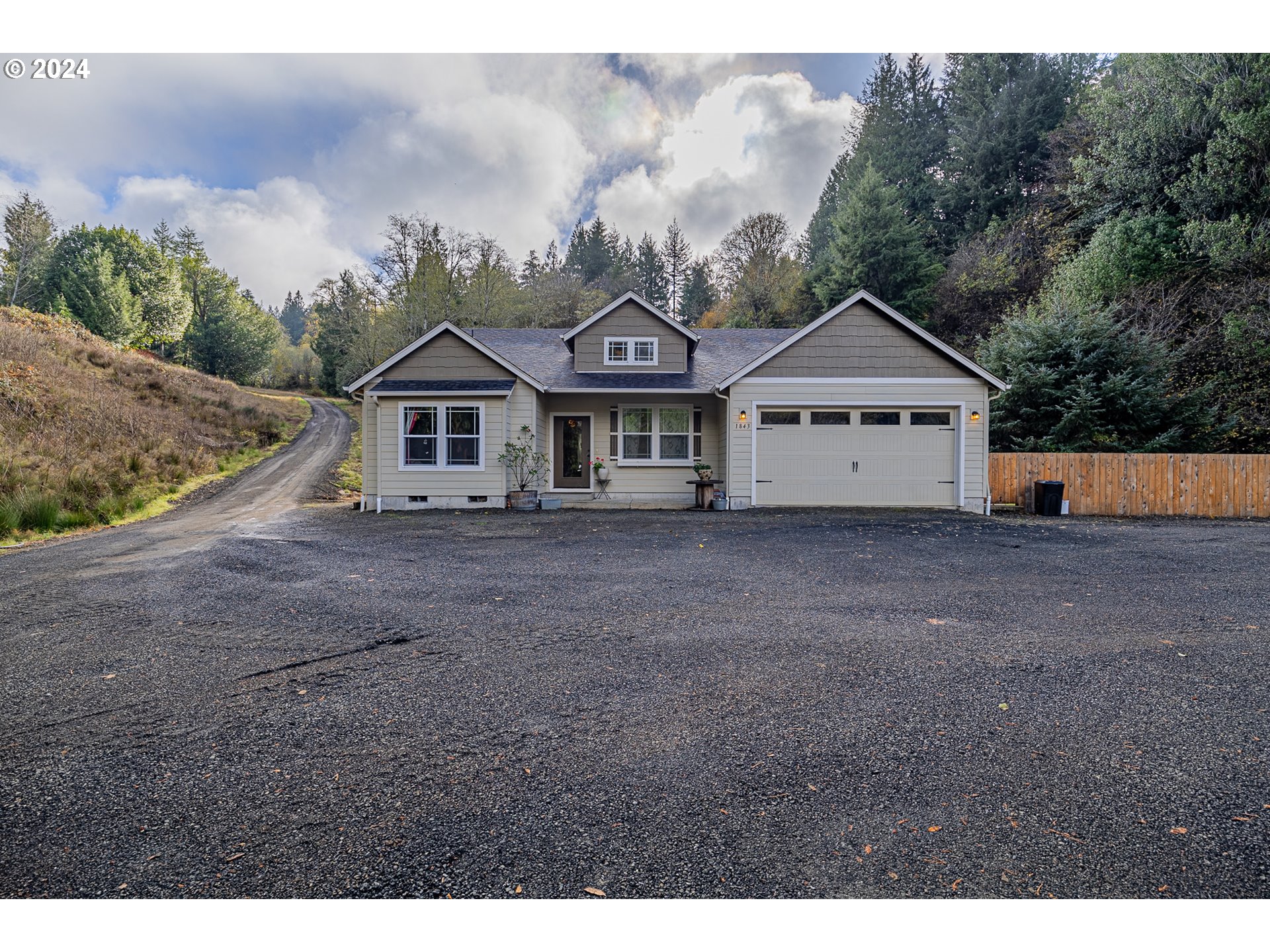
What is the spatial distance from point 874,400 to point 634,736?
12.4 metres

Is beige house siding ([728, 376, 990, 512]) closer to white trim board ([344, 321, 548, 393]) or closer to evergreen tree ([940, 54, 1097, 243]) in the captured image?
white trim board ([344, 321, 548, 393])

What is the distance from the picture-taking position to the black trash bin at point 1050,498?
1330 cm

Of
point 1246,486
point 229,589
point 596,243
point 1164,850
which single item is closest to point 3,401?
point 229,589

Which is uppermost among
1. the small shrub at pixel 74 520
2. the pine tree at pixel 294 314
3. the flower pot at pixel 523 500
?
the pine tree at pixel 294 314

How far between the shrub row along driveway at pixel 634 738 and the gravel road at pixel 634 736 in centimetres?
2

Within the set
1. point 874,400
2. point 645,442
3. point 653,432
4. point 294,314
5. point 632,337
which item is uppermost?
point 294,314

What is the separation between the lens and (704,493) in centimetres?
1423

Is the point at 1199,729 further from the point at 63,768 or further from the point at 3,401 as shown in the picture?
the point at 3,401

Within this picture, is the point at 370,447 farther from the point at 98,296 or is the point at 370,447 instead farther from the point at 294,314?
the point at 294,314

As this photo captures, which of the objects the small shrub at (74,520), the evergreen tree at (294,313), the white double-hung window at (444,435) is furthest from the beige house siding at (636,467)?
the evergreen tree at (294,313)

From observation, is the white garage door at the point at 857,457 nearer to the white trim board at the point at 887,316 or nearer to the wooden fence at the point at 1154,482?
the white trim board at the point at 887,316

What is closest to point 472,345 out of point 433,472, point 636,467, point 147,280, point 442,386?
point 442,386

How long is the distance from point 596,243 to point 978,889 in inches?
2138

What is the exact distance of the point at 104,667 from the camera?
13.6 feet
